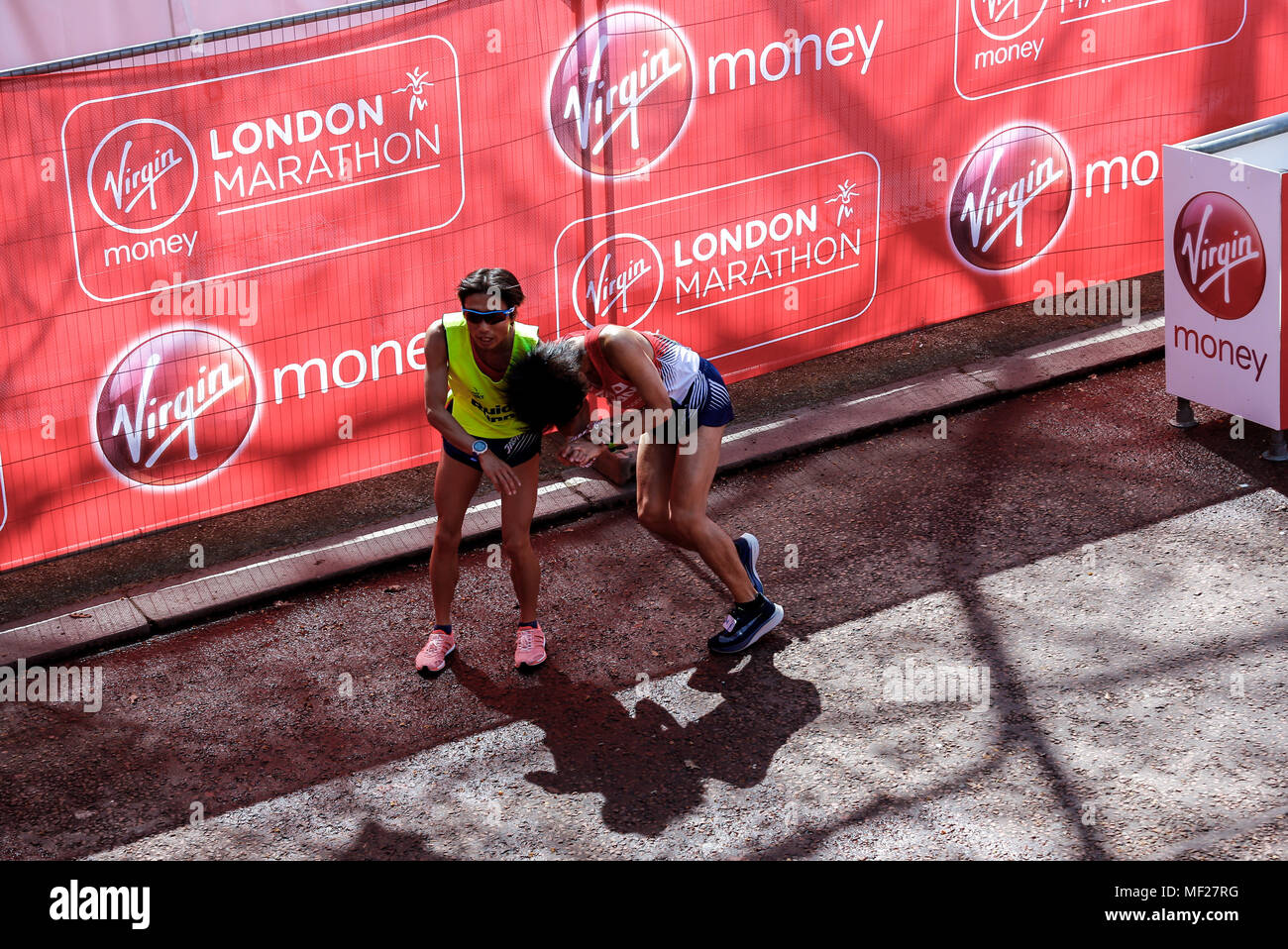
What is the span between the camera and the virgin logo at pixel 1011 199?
8555 millimetres

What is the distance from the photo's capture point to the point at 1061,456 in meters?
7.71

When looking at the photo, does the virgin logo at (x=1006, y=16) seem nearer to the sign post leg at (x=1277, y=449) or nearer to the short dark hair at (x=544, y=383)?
the sign post leg at (x=1277, y=449)

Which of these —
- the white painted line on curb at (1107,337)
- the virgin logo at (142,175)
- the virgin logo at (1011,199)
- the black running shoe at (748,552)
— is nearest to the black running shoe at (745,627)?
the black running shoe at (748,552)

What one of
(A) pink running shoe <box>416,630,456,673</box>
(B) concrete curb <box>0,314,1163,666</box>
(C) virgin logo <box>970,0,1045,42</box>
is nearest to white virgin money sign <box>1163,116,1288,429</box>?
(B) concrete curb <box>0,314,1163,666</box>

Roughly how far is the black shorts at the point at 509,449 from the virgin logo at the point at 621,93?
6.58 feet

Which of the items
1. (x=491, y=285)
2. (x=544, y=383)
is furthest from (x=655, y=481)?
(x=491, y=285)

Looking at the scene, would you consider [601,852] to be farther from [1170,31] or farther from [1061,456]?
[1170,31]

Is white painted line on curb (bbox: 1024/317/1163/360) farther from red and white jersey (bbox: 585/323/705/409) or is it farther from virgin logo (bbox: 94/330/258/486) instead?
virgin logo (bbox: 94/330/258/486)

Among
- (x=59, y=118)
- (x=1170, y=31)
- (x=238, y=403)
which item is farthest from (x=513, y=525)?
(x=1170, y=31)

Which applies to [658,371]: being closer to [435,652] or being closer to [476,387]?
[476,387]

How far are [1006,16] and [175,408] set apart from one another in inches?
188

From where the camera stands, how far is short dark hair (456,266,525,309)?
5.61m

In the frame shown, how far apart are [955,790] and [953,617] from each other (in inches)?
47.1

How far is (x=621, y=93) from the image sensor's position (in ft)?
24.3
